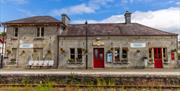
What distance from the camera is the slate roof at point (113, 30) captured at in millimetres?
24250

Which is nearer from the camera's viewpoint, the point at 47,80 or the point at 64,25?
the point at 47,80

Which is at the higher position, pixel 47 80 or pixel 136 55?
pixel 136 55

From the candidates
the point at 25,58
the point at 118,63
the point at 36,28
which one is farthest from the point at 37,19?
the point at 118,63

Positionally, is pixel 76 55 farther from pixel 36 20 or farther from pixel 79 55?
pixel 36 20

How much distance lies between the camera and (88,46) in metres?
24.1

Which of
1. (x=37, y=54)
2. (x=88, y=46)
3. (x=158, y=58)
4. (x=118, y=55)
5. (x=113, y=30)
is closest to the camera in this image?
(x=158, y=58)

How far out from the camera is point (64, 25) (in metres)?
25.9

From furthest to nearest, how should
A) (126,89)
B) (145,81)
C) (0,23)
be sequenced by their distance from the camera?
(0,23)
(145,81)
(126,89)

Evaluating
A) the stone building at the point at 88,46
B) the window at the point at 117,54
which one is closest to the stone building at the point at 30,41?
the stone building at the point at 88,46

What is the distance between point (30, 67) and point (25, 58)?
1457 millimetres

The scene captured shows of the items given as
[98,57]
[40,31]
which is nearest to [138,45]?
[98,57]

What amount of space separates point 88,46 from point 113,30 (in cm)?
372

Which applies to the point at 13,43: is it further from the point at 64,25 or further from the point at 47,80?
the point at 47,80

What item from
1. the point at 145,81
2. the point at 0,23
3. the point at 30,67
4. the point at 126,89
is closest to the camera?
the point at 126,89
